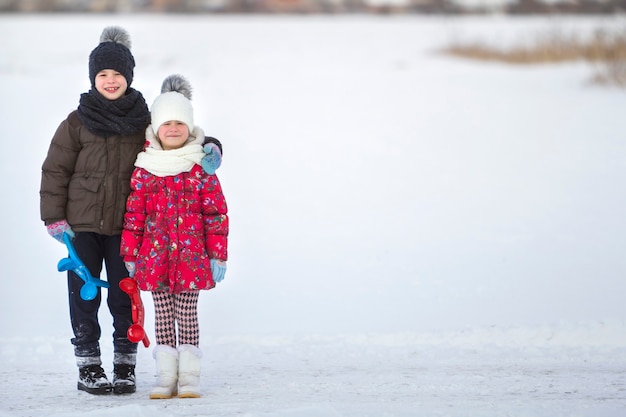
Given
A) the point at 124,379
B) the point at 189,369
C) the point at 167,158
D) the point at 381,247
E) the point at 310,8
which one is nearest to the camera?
the point at 167,158

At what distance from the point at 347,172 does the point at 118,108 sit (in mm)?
6392

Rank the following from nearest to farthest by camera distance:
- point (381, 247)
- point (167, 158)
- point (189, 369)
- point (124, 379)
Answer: point (167, 158) < point (189, 369) < point (124, 379) < point (381, 247)

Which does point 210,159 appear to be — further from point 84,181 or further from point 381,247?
point 381,247

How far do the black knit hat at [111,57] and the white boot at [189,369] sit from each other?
1222mm

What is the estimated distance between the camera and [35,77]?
16203 mm

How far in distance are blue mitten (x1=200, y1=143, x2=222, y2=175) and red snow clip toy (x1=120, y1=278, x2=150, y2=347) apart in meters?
0.58

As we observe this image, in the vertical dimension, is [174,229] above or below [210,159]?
below

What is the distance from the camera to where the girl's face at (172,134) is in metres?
4.63

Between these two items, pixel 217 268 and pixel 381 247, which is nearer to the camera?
pixel 217 268

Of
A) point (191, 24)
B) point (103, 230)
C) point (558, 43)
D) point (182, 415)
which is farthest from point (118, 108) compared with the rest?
point (191, 24)

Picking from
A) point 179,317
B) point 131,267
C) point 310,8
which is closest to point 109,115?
point 131,267

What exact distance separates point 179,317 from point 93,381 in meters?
0.48

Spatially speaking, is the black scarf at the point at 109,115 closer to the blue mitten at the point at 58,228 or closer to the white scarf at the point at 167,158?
the white scarf at the point at 167,158

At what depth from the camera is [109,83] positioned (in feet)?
15.4
